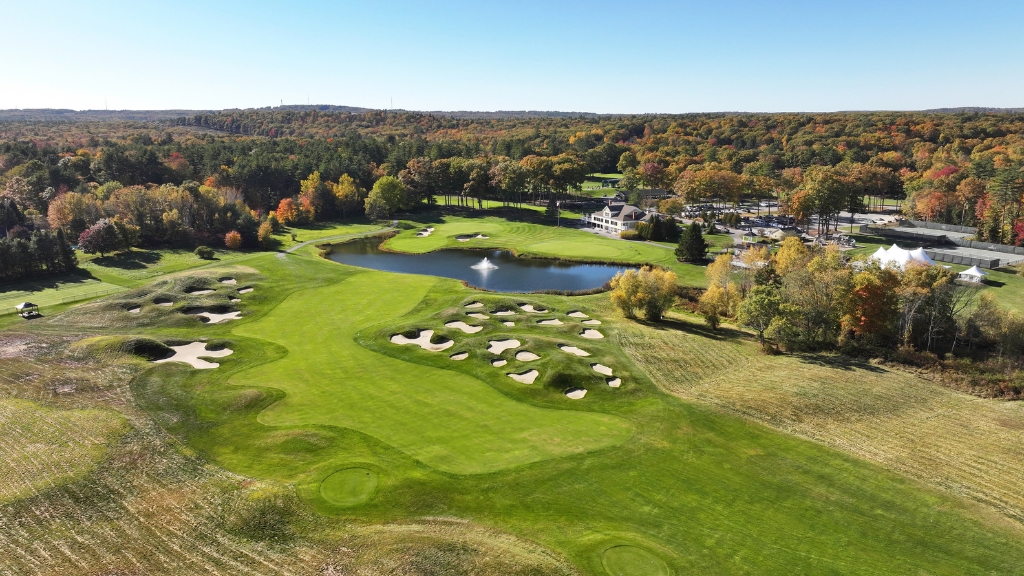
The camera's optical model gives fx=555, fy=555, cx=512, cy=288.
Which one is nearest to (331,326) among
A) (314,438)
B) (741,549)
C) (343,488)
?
(314,438)

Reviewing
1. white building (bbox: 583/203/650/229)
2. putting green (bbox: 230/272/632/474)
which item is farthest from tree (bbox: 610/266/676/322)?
white building (bbox: 583/203/650/229)

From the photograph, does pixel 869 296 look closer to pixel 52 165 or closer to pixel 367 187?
pixel 367 187

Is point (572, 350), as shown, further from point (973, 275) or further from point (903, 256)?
point (973, 275)

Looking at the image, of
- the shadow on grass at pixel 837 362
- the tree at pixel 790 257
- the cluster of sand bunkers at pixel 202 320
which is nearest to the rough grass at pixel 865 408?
the shadow on grass at pixel 837 362

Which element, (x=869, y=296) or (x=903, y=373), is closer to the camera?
(x=903, y=373)

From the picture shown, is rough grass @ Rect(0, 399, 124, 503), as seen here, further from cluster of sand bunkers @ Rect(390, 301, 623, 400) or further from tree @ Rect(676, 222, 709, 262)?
tree @ Rect(676, 222, 709, 262)

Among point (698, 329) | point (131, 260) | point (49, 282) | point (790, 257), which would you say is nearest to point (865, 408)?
point (698, 329)
